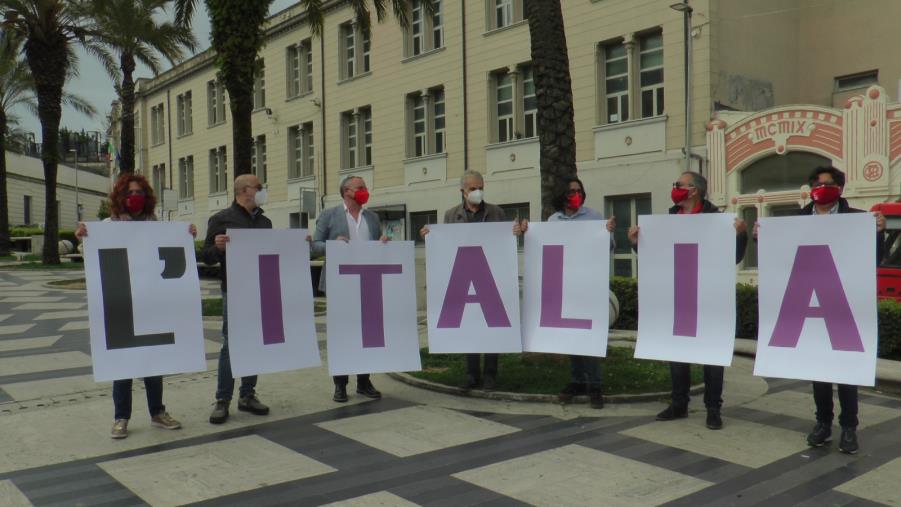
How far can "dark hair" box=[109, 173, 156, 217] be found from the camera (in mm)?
5617

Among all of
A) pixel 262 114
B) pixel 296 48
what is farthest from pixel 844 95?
pixel 262 114

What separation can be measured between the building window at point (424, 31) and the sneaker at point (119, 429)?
22095mm

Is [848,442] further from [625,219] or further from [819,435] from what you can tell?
[625,219]

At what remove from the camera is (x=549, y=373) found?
7410mm

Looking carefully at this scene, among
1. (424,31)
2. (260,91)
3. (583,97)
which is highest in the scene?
(424,31)

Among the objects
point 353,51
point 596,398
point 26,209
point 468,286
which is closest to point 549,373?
point 596,398

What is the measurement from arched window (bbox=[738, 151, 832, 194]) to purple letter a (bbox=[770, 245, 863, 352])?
12968 mm

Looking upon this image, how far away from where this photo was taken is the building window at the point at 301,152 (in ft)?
110

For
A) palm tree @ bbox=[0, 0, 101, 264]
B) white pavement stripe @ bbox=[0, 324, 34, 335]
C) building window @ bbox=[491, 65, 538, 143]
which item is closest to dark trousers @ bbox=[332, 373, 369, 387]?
white pavement stripe @ bbox=[0, 324, 34, 335]

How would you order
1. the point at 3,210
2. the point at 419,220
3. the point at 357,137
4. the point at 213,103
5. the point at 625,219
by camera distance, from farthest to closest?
the point at 213,103, the point at 3,210, the point at 357,137, the point at 419,220, the point at 625,219

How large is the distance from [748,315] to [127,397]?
8.89 m

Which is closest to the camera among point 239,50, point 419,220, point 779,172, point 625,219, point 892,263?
point 892,263

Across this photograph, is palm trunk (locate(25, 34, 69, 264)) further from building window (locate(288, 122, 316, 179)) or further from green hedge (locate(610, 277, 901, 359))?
green hedge (locate(610, 277, 901, 359))

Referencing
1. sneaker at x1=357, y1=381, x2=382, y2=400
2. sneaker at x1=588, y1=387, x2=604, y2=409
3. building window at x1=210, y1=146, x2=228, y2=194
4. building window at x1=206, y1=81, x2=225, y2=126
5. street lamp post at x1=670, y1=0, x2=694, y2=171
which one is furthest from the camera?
building window at x1=210, y1=146, x2=228, y2=194
